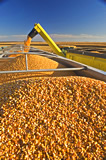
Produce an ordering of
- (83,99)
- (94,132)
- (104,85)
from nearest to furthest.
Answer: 1. (94,132)
2. (83,99)
3. (104,85)

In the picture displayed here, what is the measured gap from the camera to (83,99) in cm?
238

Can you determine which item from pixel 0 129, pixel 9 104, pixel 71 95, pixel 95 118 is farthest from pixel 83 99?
pixel 0 129

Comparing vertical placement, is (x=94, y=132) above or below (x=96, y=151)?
above

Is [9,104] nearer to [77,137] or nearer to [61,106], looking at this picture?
[61,106]

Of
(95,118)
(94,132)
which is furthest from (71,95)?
(94,132)

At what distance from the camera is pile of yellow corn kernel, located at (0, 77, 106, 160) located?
1674 mm

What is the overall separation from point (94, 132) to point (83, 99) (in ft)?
2.16

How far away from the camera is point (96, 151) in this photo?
5.67ft

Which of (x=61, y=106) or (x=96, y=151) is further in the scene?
(x=61, y=106)

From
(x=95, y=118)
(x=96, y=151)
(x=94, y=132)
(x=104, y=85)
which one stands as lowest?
(x=96, y=151)

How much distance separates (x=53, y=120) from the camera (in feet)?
6.49

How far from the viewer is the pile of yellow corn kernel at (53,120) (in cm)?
167

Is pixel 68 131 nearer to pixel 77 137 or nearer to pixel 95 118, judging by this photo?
pixel 77 137

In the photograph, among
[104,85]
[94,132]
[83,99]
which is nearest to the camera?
[94,132]
